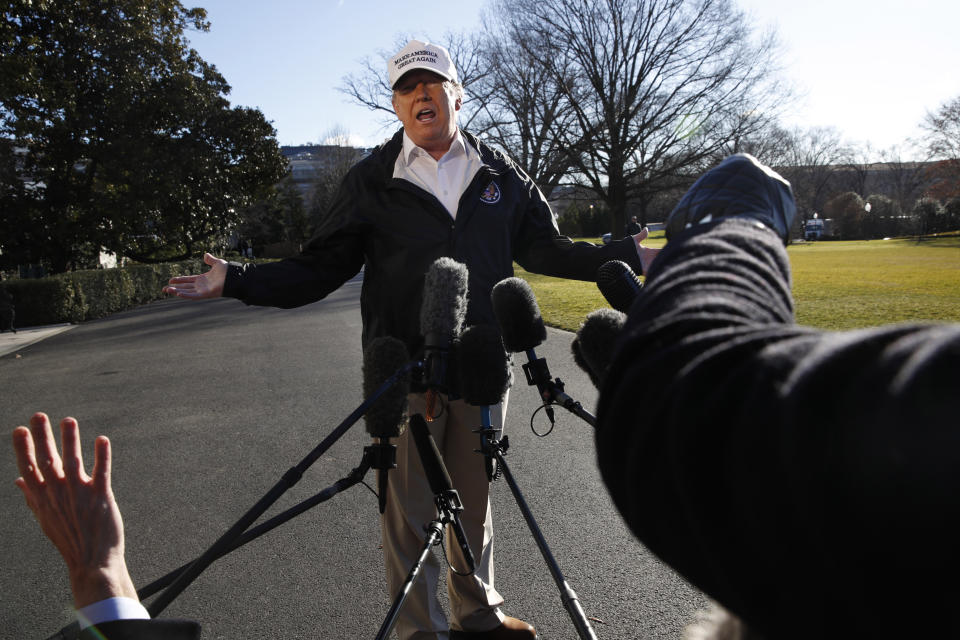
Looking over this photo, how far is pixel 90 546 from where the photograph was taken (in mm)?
1087

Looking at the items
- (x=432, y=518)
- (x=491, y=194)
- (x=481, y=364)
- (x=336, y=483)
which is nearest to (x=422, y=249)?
(x=491, y=194)

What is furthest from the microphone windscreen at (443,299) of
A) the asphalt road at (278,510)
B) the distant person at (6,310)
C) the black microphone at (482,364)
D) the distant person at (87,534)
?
the distant person at (6,310)

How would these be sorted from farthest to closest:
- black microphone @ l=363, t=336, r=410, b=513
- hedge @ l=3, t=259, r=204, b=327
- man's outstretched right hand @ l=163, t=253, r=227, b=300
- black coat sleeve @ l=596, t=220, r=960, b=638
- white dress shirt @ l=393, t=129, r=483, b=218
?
1. hedge @ l=3, t=259, r=204, b=327
2. white dress shirt @ l=393, t=129, r=483, b=218
3. man's outstretched right hand @ l=163, t=253, r=227, b=300
4. black microphone @ l=363, t=336, r=410, b=513
5. black coat sleeve @ l=596, t=220, r=960, b=638

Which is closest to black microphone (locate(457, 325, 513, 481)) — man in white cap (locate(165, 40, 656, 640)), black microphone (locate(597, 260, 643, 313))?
Result: man in white cap (locate(165, 40, 656, 640))

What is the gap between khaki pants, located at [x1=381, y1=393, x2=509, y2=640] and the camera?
271 cm

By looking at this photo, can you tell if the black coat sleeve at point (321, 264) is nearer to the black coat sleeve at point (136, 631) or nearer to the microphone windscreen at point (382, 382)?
the microphone windscreen at point (382, 382)

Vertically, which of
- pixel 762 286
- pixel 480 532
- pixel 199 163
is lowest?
pixel 480 532

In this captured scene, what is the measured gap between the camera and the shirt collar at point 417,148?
2.68 m

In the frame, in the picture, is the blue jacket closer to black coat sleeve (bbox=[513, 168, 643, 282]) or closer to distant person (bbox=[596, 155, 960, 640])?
black coat sleeve (bbox=[513, 168, 643, 282])

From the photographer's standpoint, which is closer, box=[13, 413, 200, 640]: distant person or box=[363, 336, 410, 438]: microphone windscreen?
box=[13, 413, 200, 640]: distant person

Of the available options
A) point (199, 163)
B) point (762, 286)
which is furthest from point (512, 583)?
point (199, 163)

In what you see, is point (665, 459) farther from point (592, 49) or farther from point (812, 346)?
point (592, 49)

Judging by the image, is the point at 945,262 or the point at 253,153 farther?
the point at 253,153

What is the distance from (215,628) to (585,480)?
2.65 metres
